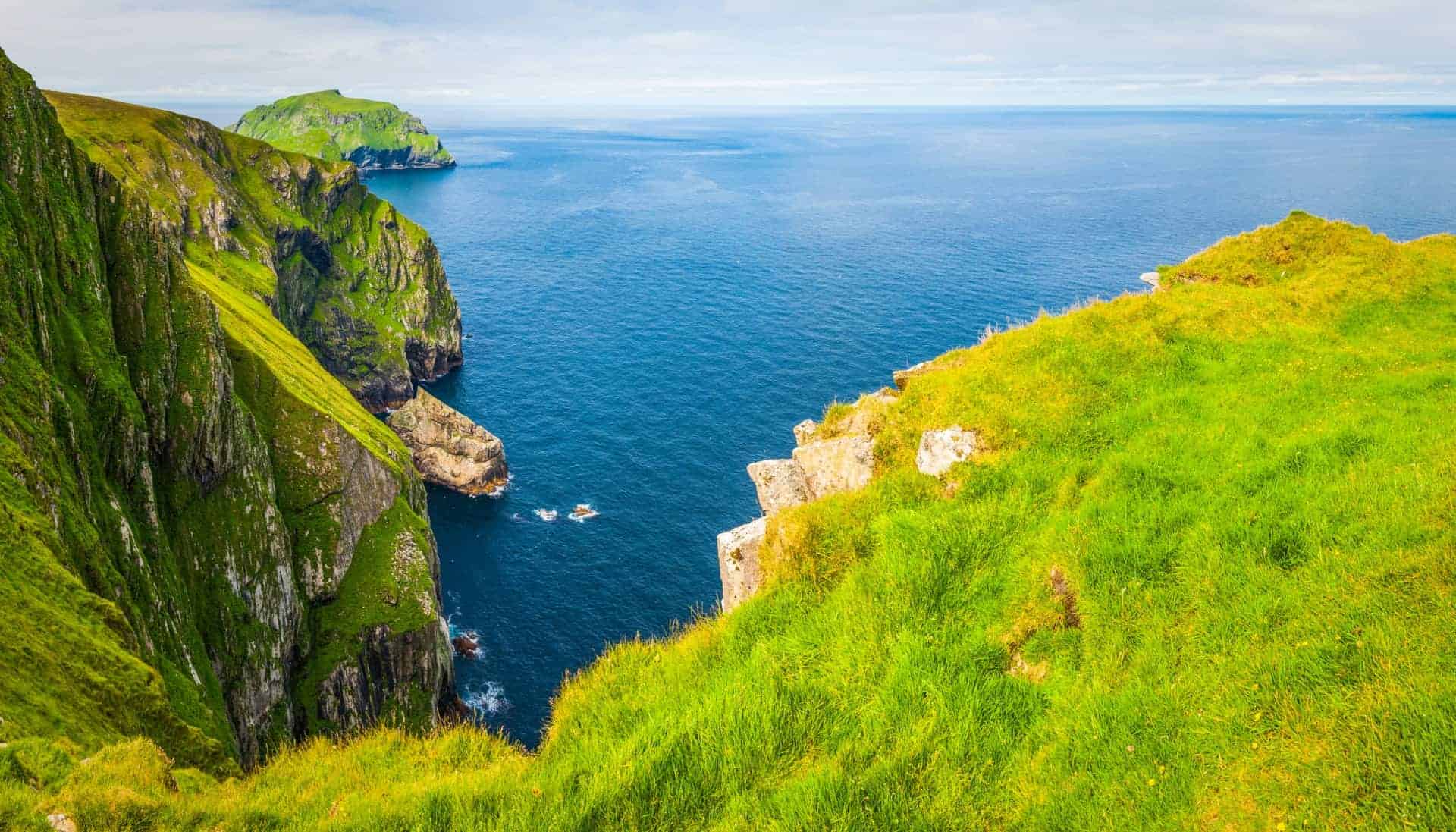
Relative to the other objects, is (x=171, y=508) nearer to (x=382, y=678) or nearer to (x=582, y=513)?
(x=382, y=678)

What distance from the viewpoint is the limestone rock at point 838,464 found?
21.7 m

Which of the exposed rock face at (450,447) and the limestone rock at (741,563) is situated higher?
the limestone rock at (741,563)

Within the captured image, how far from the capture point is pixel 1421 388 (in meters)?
19.4

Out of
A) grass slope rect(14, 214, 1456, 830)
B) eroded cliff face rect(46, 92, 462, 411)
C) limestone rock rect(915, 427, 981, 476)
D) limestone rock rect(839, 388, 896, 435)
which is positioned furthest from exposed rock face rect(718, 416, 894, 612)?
eroded cliff face rect(46, 92, 462, 411)

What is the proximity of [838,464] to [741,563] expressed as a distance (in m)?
4.84

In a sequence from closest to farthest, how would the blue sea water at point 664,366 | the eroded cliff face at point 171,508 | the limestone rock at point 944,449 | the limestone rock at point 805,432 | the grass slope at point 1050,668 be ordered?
the grass slope at point 1050,668 < the limestone rock at point 944,449 < the eroded cliff face at point 171,508 < the limestone rock at point 805,432 < the blue sea water at point 664,366

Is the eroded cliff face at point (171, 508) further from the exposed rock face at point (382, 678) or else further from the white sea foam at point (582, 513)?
the white sea foam at point (582, 513)

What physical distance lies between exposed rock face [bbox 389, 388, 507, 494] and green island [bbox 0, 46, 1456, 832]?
56632 mm

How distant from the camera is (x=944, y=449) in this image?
66.2 ft

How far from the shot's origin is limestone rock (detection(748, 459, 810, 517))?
929 inches

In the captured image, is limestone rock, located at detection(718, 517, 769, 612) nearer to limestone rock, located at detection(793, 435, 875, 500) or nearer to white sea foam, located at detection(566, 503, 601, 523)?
limestone rock, located at detection(793, 435, 875, 500)

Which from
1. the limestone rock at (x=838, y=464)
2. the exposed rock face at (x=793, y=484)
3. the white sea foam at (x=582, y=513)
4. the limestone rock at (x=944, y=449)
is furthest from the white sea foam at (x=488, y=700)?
the limestone rock at (x=944, y=449)

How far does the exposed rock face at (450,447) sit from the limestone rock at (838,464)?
75.4 m

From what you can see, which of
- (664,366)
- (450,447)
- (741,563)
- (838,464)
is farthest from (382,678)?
(664,366)
